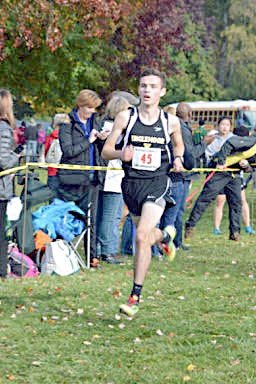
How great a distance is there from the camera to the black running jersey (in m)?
8.45

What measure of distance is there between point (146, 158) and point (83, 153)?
3.28 m

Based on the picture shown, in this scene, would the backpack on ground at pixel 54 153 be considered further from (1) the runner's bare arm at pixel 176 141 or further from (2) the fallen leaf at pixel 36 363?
(2) the fallen leaf at pixel 36 363

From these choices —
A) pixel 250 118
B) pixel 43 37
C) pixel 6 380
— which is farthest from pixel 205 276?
pixel 250 118

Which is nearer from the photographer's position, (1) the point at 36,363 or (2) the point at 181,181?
(1) the point at 36,363

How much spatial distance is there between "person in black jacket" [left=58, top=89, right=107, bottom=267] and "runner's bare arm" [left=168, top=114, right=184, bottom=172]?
2715mm

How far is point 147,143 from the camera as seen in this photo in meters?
8.47

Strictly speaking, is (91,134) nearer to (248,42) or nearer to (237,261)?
(237,261)

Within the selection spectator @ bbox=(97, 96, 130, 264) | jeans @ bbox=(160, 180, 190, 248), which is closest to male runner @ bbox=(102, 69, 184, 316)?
spectator @ bbox=(97, 96, 130, 264)

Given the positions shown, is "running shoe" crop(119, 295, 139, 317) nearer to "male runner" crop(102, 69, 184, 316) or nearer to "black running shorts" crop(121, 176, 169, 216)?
"male runner" crop(102, 69, 184, 316)

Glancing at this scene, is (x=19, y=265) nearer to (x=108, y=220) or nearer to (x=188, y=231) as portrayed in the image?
(x=108, y=220)

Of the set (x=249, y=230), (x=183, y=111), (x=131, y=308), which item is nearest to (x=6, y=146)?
(x=131, y=308)

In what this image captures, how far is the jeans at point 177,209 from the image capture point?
13242mm

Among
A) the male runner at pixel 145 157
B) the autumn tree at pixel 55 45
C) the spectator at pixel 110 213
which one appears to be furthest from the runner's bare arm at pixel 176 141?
the autumn tree at pixel 55 45

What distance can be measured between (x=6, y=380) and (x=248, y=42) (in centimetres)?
5569
